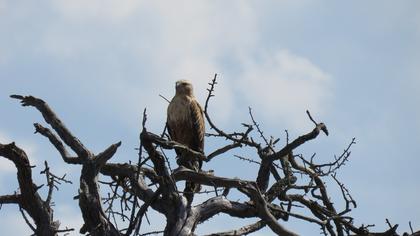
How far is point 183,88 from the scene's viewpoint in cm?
870

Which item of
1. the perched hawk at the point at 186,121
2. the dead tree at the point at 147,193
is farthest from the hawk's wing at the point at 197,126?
the dead tree at the point at 147,193

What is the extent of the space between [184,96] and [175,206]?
4266mm

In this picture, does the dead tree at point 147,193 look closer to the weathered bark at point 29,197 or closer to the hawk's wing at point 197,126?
the weathered bark at point 29,197

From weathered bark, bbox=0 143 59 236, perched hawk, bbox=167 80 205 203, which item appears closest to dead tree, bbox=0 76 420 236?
weathered bark, bbox=0 143 59 236

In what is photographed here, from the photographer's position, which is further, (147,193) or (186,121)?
(186,121)

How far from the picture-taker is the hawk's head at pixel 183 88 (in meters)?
8.70

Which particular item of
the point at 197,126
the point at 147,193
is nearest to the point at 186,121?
the point at 197,126

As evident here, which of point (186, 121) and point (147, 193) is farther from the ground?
point (186, 121)

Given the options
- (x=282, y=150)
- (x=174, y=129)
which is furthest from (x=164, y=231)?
(x=174, y=129)

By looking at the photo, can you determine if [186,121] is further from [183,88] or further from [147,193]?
[147,193]

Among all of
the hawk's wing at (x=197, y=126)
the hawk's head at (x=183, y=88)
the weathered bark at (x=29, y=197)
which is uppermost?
the hawk's head at (x=183, y=88)

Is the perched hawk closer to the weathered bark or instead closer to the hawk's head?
the hawk's head

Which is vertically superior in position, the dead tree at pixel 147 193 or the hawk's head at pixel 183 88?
the hawk's head at pixel 183 88

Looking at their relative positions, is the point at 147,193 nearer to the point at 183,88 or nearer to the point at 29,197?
the point at 29,197
